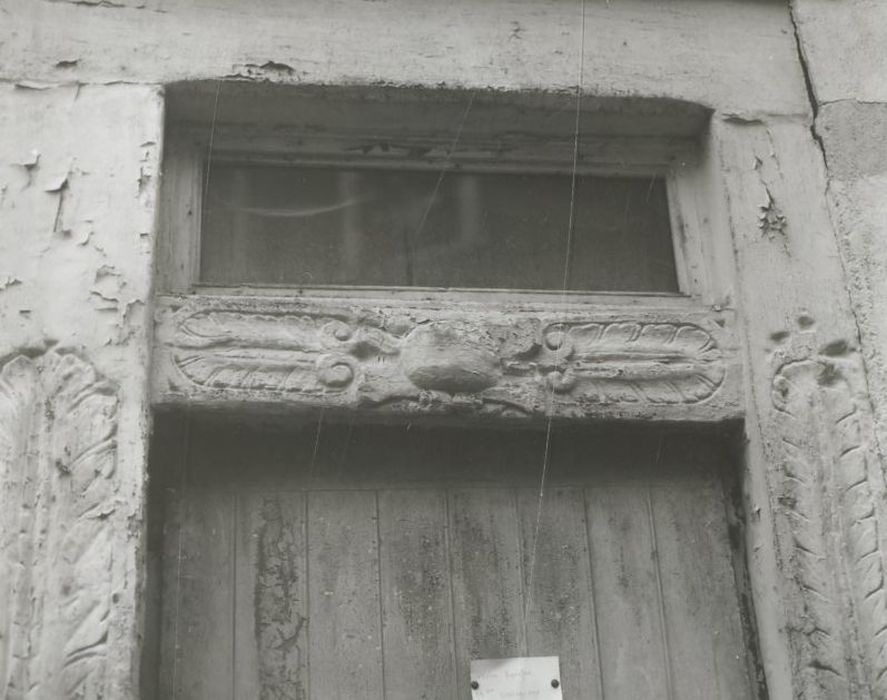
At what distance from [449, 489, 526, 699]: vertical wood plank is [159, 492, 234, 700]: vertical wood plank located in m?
0.54

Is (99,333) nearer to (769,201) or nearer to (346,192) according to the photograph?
(346,192)

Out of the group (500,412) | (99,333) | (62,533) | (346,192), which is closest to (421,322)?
(500,412)

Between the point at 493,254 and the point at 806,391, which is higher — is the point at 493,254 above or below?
above

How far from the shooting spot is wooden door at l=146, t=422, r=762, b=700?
2.86 metres

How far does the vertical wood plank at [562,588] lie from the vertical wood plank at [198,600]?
73cm

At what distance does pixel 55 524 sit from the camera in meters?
2.64

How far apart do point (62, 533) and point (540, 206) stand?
1549 millimetres

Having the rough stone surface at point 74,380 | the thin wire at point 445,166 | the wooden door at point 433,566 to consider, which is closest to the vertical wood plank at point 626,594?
the wooden door at point 433,566

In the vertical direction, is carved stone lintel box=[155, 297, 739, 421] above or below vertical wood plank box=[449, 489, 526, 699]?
above

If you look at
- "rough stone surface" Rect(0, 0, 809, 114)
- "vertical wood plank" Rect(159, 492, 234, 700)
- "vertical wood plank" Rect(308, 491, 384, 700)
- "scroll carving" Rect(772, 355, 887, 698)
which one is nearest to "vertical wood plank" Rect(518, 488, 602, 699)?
"vertical wood plank" Rect(308, 491, 384, 700)

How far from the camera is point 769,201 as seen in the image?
3213 mm

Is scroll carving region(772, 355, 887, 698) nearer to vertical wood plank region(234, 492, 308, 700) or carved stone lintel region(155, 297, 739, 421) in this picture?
carved stone lintel region(155, 297, 739, 421)

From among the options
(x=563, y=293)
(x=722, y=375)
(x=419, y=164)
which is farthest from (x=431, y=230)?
(x=722, y=375)

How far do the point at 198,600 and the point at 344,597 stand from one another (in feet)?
1.12
